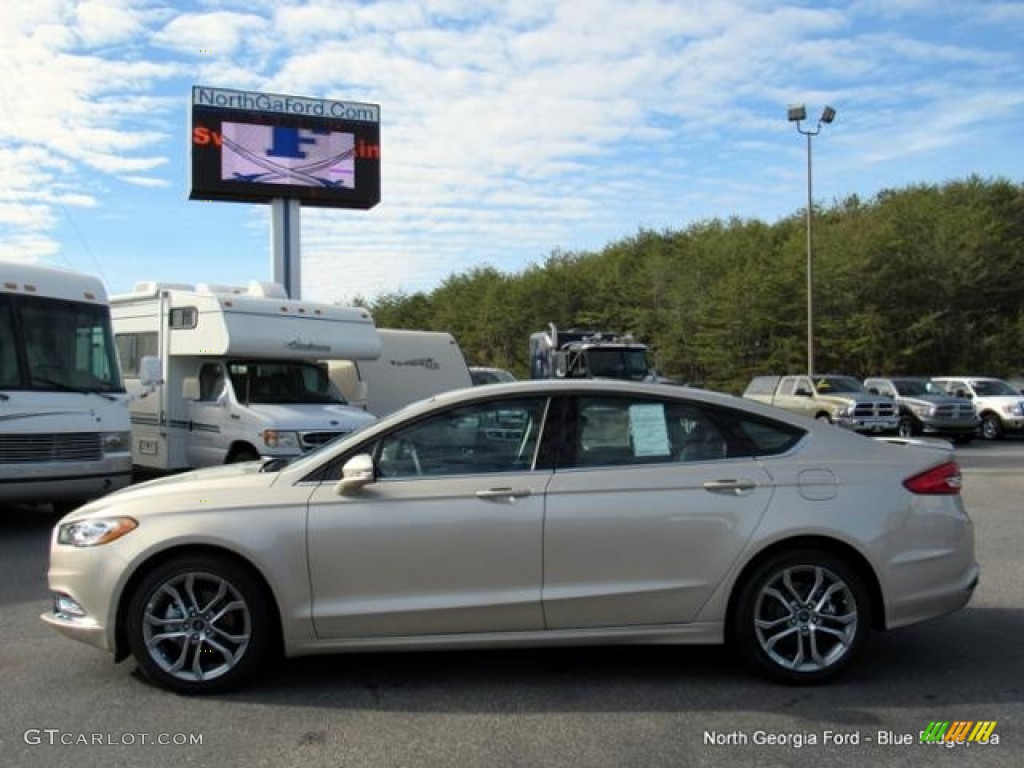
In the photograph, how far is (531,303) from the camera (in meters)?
58.2

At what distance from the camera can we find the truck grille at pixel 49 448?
9375 millimetres

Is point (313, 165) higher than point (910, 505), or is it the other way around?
point (313, 165)

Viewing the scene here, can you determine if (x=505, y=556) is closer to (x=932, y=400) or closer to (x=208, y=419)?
(x=208, y=419)

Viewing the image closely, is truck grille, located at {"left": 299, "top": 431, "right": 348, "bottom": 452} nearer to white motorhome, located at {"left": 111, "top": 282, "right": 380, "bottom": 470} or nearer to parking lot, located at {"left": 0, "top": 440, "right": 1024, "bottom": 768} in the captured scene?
white motorhome, located at {"left": 111, "top": 282, "right": 380, "bottom": 470}

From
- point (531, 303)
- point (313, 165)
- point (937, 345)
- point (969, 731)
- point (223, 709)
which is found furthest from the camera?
point (531, 303)

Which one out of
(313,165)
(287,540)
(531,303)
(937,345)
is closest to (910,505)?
(287,540)

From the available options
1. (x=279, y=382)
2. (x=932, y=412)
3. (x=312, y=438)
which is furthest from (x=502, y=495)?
(x=932, y=412)

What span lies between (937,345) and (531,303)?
24.7 metres

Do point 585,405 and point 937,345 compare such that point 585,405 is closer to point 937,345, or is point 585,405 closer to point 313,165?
point 313,165

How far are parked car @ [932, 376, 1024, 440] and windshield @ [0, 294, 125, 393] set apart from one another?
2298 cm

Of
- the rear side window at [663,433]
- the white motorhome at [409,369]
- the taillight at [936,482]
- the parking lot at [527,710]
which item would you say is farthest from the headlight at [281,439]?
the taillight at [936,482]

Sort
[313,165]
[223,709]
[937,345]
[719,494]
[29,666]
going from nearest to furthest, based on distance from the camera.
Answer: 1. [223,709]
2. [719,494]
3. [29,666]
4. [313,165]
5. [937,345]

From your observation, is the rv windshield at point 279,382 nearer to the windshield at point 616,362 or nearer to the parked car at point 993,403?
the windshield at point 616,362
